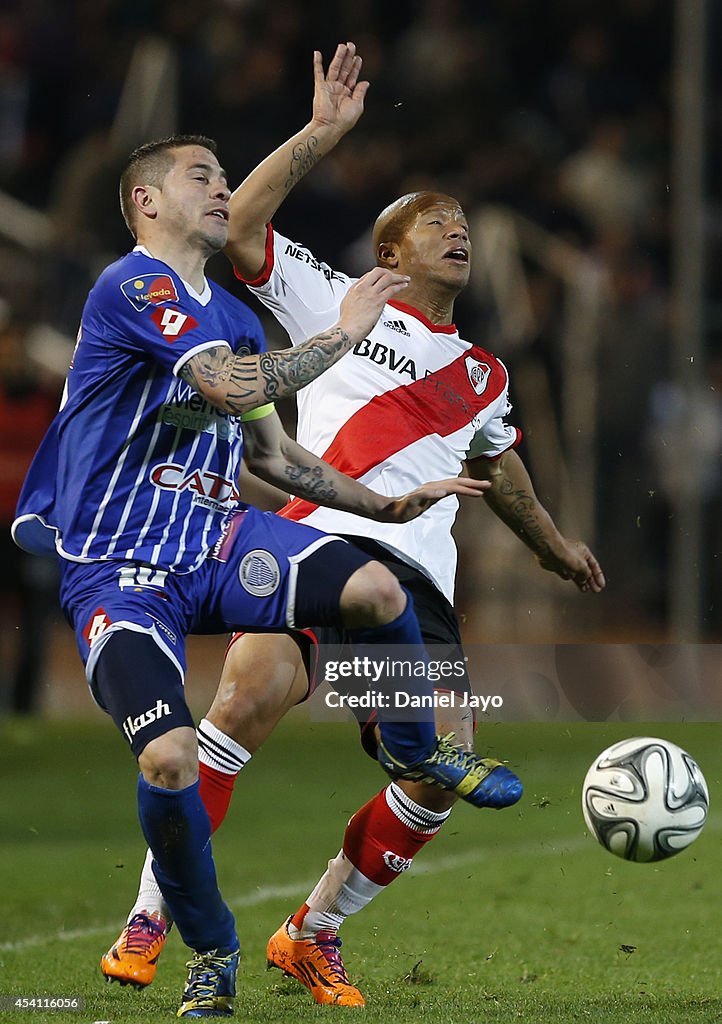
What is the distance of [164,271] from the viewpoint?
158 inches

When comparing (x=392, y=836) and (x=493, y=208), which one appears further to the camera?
(x=493, y=208)

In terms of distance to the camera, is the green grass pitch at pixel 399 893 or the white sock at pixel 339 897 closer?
the green grass pitch at pixel 399 893

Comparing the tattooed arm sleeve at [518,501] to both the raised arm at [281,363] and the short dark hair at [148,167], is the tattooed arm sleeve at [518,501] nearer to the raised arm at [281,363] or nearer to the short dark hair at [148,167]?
the raised arm at [281,363]

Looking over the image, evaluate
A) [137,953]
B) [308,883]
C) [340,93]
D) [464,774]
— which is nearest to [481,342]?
[308,883]

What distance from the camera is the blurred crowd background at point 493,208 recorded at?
397 inches

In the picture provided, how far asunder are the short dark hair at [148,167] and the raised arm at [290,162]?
508 mm

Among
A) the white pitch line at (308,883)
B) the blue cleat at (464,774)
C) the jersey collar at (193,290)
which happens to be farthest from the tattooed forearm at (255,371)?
the white pitch line at (308,883)

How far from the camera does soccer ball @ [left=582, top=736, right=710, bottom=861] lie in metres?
4.25

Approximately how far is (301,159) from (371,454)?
85 centimetres

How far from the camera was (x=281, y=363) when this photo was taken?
4.00m

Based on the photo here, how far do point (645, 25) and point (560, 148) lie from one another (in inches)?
52.5

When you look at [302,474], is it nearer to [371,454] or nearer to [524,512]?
[371,454]

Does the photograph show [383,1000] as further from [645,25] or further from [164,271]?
[645,25]

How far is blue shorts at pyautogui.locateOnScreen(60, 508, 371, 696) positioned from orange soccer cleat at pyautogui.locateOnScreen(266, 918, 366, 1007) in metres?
1.03
